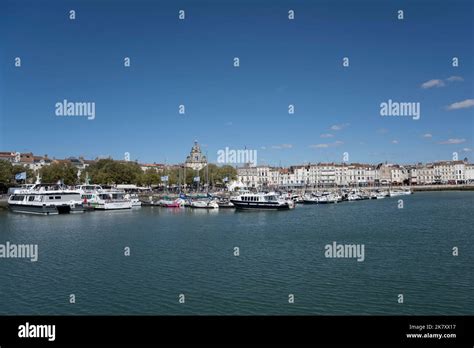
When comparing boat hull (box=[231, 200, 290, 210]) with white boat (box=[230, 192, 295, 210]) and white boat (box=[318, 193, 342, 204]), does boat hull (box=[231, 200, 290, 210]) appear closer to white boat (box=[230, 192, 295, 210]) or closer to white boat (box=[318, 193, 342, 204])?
white boat (box=[230, 192, 295, 210])

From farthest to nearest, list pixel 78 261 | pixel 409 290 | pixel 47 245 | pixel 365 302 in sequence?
A: pixel 47 245
pixel 78 261
pixel 409 290
pixel 365 302

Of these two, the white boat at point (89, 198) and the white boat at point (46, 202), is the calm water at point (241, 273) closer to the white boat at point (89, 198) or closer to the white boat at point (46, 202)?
the white boat at point (46, 202)

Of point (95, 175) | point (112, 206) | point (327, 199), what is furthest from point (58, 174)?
point (327, 199)

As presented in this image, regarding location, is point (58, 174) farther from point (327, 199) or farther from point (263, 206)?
point (327, 199)

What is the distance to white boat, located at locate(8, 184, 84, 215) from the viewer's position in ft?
182

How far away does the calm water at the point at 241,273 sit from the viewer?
54.2 ft

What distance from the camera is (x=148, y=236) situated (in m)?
34.2

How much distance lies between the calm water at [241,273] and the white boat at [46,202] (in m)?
20.2

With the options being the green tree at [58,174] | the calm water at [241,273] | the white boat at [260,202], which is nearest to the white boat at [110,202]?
the white boat at [260,202]

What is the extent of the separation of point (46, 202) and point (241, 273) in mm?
43468

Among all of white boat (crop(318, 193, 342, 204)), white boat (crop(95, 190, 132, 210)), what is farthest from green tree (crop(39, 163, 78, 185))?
white boat (crop(318, 193, 342, 204))
